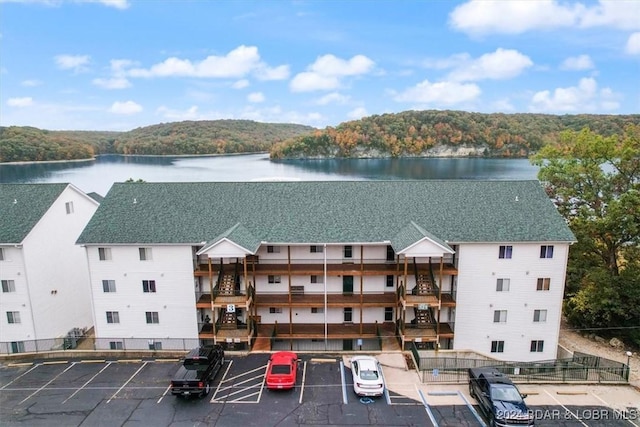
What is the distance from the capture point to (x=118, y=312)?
2955cm

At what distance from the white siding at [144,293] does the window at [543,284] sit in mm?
24047

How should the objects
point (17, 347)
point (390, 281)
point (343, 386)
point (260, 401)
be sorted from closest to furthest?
1. point (260, 401)
2. point (343, 386)
3. point (17, 347)
4. point (390, 281)

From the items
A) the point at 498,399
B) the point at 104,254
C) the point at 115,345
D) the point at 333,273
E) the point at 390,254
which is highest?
the point at 104,254

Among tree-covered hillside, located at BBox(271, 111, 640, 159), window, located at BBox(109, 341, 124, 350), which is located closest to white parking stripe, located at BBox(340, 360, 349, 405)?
window, located at BBox(109, 341, 124, 350)

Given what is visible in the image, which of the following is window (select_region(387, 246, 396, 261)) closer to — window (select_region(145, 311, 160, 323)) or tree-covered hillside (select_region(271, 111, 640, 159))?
window (select_region(145, 311, 160, 323))

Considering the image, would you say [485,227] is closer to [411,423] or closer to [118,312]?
[411,423]

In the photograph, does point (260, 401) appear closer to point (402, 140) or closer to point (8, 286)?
point (8, 286)

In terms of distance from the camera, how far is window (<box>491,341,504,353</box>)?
29531 millimetres

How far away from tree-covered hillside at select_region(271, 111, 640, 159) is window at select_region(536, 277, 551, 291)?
150916mm

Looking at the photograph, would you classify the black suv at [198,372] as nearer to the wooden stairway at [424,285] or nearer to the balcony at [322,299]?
the balcony at [322,299]

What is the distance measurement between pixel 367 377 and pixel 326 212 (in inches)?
489

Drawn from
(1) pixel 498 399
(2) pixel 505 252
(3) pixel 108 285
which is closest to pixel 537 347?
(2) pixel 505 252

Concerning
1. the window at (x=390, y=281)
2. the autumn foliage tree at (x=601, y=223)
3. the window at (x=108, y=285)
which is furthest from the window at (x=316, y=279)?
the autumn foliage tree at (x=601, y=223)

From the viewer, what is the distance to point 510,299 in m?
28.9
